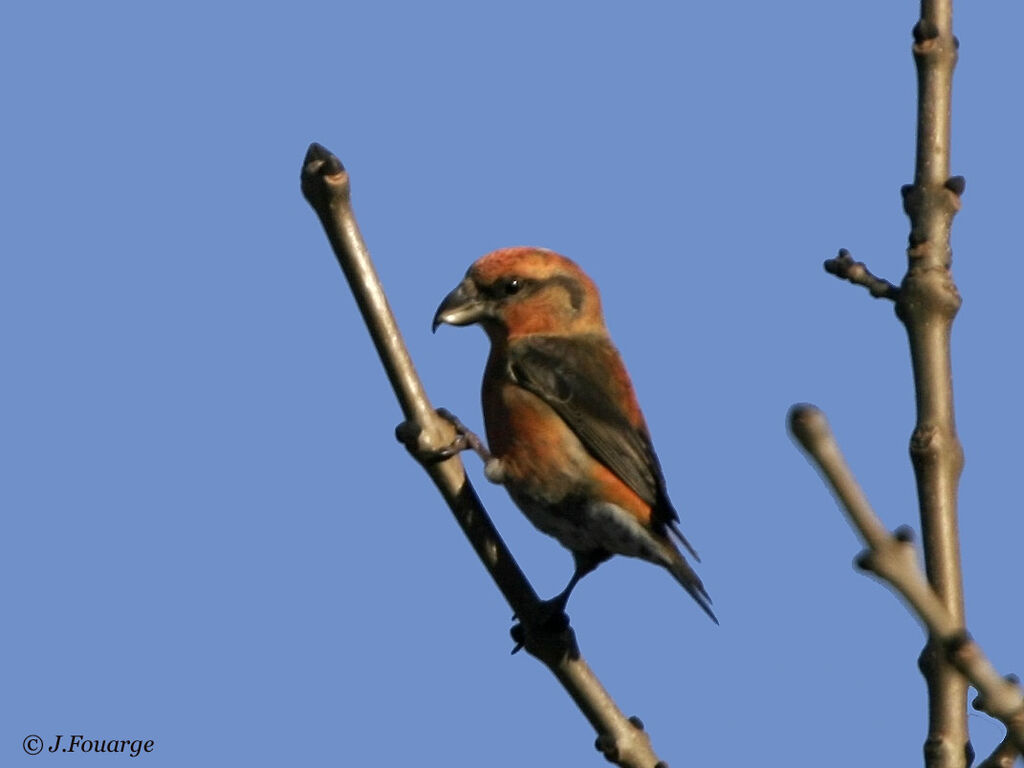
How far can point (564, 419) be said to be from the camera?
609cm

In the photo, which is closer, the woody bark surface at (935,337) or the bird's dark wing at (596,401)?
the woody bark surface at (935,337)

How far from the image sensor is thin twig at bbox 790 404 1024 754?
1.39 meters

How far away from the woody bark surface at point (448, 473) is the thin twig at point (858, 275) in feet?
3.24

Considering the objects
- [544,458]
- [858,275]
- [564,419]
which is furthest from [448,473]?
[564,419]

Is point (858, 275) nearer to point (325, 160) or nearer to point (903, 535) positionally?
point (325, 160)

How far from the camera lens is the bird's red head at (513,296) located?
21.0ft

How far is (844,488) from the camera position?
1.39 m

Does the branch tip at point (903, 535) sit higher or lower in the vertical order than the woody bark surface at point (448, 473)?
lower

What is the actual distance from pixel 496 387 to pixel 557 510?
0.61 metres

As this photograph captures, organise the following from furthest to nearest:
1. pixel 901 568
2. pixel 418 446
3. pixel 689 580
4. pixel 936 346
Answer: pixel 689 580, pixel 418 446, pixel 936 346, pixel 901 568

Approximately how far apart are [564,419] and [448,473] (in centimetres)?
244

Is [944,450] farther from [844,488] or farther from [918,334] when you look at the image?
[844,488]

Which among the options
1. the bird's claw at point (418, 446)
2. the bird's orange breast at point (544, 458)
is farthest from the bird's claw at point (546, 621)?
the bird's orange breast at point (544, 458)

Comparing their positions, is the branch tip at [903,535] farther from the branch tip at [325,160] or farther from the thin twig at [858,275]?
the branch tip at [325,160]
